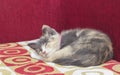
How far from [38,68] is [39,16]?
722 mm

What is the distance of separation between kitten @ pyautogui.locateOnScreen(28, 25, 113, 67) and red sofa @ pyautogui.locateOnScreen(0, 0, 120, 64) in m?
0.17

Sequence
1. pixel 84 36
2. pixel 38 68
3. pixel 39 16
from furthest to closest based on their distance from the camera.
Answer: pixel 39 16 < pixel 84 36 < pixel 38 68

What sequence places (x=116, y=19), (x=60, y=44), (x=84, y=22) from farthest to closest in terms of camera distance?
(x=84, y=22), (x=60, y=44), (x=116, y=19)

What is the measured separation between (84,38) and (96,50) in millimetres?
131

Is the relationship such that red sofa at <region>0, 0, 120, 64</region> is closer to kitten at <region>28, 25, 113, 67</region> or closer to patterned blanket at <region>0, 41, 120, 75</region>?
kitten at <region>28, 25, 113, 67</region>

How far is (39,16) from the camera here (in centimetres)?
190

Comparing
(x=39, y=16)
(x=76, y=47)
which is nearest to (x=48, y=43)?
(x=76, y=47)

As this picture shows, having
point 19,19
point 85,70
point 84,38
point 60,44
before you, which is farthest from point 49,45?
point 19,19

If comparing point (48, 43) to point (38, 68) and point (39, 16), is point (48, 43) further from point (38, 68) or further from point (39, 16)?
point (39, 16)

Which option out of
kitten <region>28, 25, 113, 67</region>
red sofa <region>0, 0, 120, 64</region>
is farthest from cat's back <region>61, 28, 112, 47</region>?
red sofa <region>0, 0, 120, 64</region>

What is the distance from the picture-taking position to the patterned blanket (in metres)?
1.20

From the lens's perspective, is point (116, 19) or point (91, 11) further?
point (91, 11)

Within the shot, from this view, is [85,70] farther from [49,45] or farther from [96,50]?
[49,45]

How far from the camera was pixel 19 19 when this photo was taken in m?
1.85
